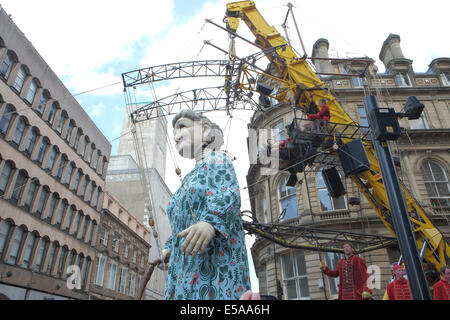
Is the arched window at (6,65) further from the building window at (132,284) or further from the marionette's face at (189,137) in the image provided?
the building window at (132,284)

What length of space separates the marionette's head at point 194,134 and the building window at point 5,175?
46.8 ft

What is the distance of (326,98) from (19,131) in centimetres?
1434

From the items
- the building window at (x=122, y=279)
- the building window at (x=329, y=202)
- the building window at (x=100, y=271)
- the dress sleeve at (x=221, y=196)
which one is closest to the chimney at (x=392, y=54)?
the building window at (x=329, y=202)

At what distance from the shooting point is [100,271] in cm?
2183

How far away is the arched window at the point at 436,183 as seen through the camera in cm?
1355

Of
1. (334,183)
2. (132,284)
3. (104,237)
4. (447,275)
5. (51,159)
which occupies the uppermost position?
(51,159)

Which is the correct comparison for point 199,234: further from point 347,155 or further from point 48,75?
point 48,75

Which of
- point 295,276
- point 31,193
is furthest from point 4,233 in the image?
point 295,276

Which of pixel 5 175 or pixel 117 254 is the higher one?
pixel 5 175

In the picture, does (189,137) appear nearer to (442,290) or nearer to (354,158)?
(442,290)

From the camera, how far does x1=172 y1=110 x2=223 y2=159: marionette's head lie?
2.53 metres

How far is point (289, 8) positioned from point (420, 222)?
6.61 meters

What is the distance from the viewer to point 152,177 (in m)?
32.0
